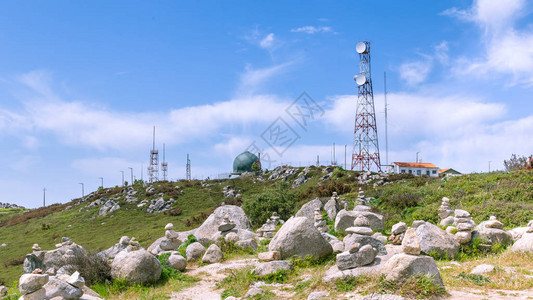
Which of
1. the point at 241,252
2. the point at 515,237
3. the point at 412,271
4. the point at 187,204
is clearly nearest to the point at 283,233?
the point at 241,252

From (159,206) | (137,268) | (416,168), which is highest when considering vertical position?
(416,168)

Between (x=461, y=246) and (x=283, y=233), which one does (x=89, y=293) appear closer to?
(x=283, y=233)

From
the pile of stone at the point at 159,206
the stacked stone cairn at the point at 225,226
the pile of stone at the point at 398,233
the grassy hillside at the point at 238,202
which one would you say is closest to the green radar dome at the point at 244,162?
the grassy hillside at the point at 238,202

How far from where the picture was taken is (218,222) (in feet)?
74.1

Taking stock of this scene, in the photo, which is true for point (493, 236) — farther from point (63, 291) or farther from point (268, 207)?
point (268, 207)

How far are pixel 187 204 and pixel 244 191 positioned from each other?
9.43 metres

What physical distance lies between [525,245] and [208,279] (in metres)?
10.0

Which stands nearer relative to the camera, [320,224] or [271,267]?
[271,267]

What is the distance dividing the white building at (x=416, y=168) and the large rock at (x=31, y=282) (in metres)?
63.4

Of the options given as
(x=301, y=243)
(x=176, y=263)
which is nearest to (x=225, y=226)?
(x=176, y=263)

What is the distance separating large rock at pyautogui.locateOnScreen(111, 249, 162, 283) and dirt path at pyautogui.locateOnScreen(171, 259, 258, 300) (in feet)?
4.69

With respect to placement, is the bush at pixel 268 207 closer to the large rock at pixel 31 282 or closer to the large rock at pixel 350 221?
the large rock at pixel 350 221

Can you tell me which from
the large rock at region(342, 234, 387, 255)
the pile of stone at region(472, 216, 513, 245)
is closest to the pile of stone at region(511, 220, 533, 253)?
the pile of stone at region(472, 216, 513, 245)

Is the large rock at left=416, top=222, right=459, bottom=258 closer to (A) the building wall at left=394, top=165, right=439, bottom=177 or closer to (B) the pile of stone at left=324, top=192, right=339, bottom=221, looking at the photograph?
(B) the pile of stone at left=324, top=192, right=339, bottom=221
